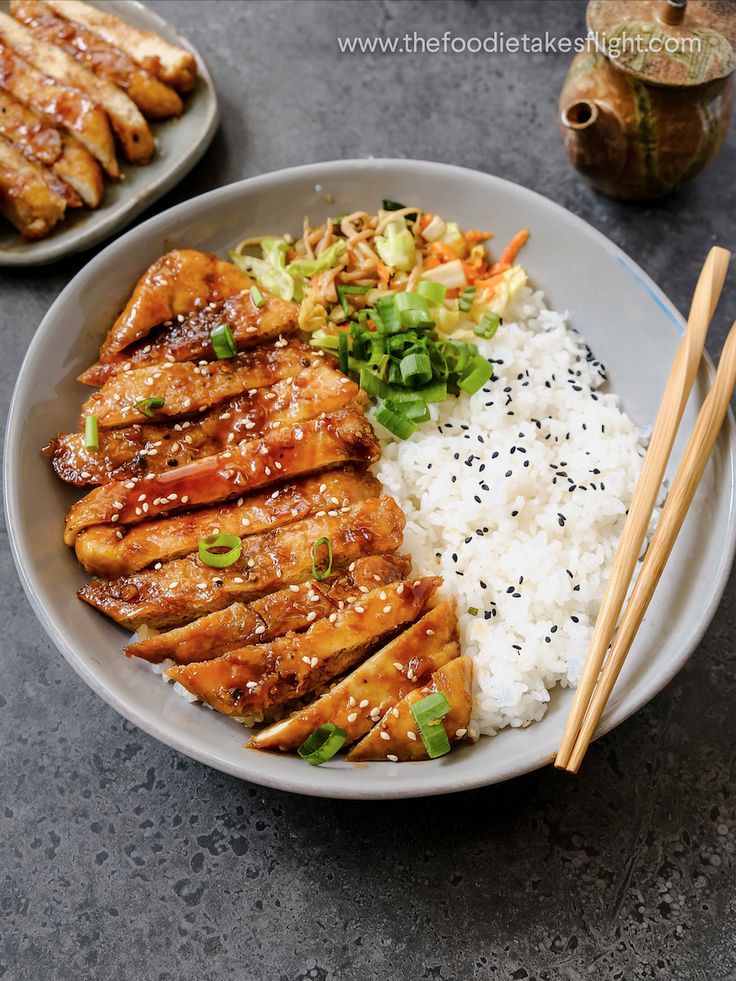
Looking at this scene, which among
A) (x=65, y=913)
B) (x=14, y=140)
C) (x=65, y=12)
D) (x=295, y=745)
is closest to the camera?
(x=295, y=745)

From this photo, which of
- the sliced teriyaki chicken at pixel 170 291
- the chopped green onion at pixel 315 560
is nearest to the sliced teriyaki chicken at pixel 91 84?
the sliced teriyaki chicken at pixel 170 291

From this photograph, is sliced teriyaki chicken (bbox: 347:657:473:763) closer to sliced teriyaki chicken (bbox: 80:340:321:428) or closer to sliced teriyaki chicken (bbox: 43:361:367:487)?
sliced teriyaki chicken (bbox: 43:361:367:487)

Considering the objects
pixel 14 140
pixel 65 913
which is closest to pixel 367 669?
pixel 65 913

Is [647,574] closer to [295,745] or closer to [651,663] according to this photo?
[651,663]

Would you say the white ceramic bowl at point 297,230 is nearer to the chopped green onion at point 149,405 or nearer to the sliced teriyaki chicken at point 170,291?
the sliced teriyaki chicken at point 170,291

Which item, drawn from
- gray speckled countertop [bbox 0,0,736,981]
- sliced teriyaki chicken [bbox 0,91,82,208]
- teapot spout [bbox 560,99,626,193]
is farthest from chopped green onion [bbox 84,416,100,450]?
teapot spout [bbox 560,99,626,193]
